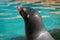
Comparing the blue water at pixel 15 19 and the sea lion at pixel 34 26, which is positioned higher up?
the blue water at pixel 15 19

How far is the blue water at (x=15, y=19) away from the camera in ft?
15.5

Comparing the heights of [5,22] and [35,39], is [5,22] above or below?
above

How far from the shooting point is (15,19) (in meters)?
5.43

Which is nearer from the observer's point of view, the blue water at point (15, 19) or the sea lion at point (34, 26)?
the sea lion at point (34, 26)

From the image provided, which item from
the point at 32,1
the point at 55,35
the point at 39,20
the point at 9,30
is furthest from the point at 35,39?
the point at 32,1

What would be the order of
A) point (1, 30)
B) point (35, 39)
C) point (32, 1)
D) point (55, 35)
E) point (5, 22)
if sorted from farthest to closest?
point (32, 1)
point (5, 22)
point (1, 30)
point (55, 35)
point (35, 39)

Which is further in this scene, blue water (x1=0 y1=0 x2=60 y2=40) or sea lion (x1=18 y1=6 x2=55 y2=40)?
blue water (x1=0 y1=0 x2=60 y2=40)

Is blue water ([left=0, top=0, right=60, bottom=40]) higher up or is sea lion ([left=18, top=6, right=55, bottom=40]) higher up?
blue water ([left=0, top=0, right=60, bottom=40])

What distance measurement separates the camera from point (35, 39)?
305 centimetres

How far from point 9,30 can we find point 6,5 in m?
1.48

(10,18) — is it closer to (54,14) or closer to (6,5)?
(6,5)

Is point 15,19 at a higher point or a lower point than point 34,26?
higher

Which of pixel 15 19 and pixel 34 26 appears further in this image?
pixel 15 19

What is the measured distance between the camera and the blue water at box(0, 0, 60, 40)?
4723 mm
